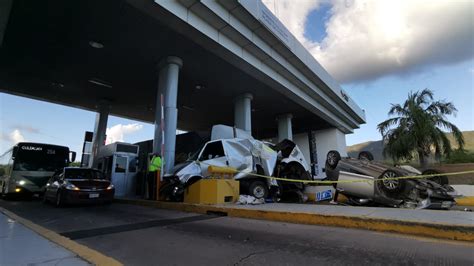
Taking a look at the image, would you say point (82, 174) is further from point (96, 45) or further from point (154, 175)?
point (96, 45)

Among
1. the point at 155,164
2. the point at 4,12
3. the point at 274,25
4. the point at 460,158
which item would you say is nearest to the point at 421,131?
A: the point at 460,158

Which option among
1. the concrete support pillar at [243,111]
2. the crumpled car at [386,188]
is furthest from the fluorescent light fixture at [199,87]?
the crumpled car at [386,188]

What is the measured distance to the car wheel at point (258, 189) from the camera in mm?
9711

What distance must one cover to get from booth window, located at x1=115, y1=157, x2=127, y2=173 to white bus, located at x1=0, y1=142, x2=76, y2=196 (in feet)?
16.3

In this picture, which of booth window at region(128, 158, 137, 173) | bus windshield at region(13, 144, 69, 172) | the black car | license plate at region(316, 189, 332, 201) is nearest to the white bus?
bus windshield at region(13, 144, 69, 172)

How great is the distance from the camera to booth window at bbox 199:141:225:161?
10781 millimetres

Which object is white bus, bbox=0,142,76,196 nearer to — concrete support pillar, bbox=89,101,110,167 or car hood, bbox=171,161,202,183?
concrete support pillar, bbox=89,101,110,167

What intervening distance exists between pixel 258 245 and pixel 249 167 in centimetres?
609

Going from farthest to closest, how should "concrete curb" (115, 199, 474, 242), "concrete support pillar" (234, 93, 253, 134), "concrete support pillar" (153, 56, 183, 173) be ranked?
"concrete support pillar" (234, 93, 253, 134) → "concrete support pillar" (153, 56, 183, 173) → "concrete curb" (115, 199, 474, 242)

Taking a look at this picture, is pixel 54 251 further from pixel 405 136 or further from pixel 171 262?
pixel 405 136

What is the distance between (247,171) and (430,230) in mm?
6298

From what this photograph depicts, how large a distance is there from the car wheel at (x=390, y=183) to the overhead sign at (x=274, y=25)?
844 cm

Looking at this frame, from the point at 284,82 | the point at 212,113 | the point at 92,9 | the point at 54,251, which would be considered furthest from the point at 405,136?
the point at 54,251

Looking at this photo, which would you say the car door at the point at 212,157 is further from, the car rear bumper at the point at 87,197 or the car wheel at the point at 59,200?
the car wheel at the point at 59,200
